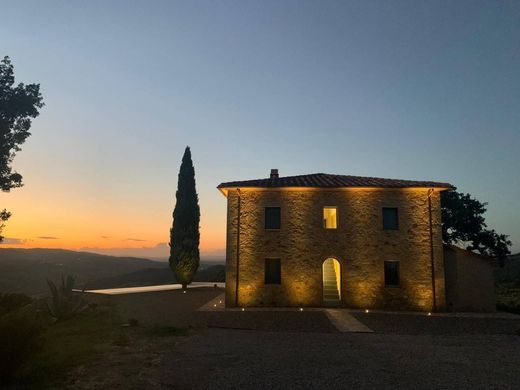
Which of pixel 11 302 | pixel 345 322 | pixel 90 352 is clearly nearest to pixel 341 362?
pixel 345 322

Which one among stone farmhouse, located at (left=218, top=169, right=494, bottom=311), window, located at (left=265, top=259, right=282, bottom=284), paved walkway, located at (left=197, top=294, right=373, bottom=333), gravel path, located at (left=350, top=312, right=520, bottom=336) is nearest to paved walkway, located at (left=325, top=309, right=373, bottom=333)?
paved walkway, located at (left=197, top=294, right=373, bottom=333)

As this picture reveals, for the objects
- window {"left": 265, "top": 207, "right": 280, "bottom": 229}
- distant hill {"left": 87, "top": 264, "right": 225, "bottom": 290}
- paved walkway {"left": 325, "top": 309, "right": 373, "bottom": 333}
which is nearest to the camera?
paved walkway {"left": 325, "top": 309, "right": 373, "bottom": 333}

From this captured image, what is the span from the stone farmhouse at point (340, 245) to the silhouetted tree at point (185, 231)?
6.95m

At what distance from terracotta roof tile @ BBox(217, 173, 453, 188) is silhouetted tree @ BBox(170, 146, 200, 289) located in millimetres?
6807

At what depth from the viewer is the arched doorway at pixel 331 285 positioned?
1750cm

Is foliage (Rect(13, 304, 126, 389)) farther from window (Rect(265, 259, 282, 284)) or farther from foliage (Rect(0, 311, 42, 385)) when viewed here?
window (Rect(265, 259, 282, 284))

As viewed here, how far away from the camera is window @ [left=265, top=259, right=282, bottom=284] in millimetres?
17141

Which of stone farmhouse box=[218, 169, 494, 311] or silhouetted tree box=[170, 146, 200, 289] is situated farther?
silhouetted tree box=[170, 146, 200, 289]

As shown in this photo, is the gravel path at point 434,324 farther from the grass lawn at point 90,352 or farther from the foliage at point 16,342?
the foliage at point 16,342

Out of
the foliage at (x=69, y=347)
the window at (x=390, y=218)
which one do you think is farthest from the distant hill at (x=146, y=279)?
the window at (x=390, y=218)

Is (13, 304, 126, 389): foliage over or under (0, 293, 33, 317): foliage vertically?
under

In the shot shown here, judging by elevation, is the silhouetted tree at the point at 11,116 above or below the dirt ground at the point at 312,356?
above

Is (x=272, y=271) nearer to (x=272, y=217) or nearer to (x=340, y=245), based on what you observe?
(x=272, y=217)

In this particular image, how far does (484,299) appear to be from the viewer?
16969mm
